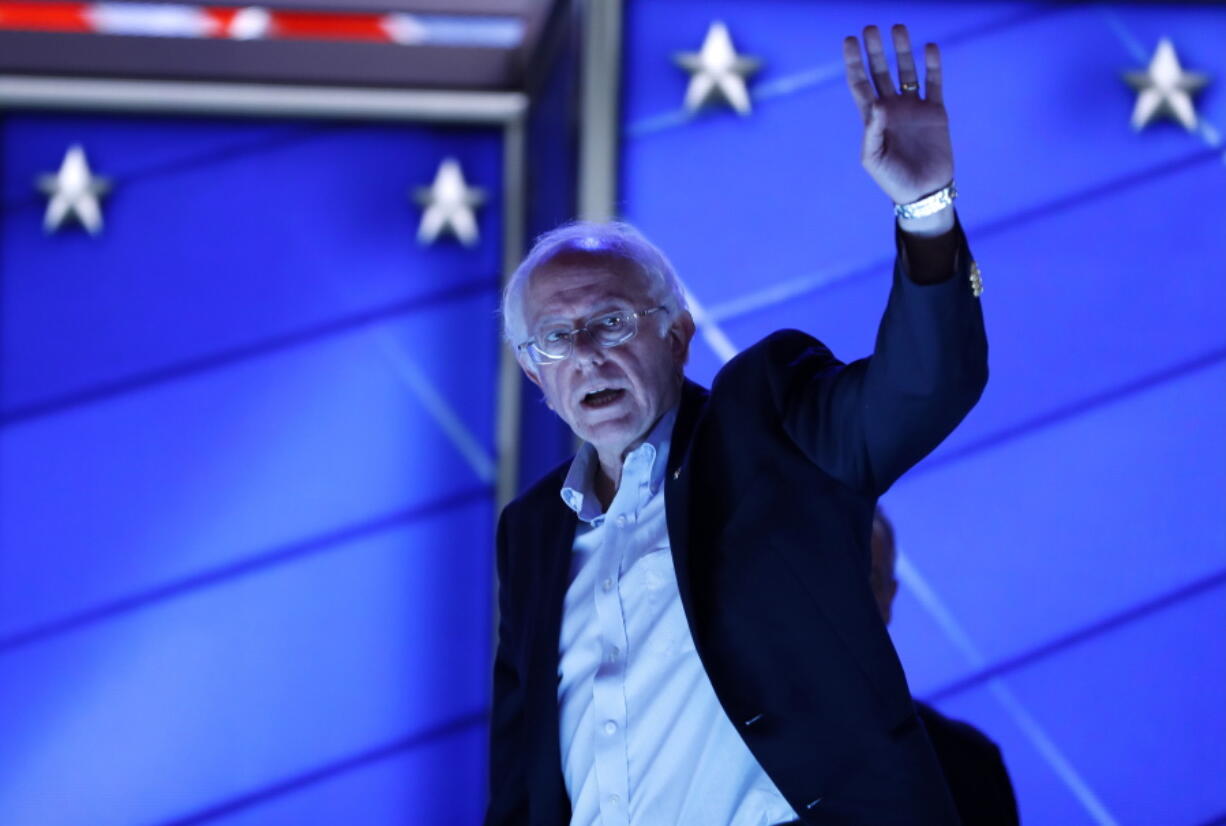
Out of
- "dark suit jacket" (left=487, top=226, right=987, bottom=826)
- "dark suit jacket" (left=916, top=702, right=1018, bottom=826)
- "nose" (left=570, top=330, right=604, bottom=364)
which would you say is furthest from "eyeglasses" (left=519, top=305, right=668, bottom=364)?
"dark suit jacket" (left=916, top=702, right=1018, bottom=826)

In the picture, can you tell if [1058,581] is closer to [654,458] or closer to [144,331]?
[654,458]

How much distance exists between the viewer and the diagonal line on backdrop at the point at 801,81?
270cm

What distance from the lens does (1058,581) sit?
2600 millimetres

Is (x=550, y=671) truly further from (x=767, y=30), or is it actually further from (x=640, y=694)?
(x=767, y=30)

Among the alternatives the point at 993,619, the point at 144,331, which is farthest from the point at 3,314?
the point at 993,619

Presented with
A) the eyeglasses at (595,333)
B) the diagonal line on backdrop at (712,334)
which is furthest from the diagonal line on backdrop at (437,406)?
the eyeglasses at (595,333)

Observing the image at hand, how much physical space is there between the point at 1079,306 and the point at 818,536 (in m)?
1.45

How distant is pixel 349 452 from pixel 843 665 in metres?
2.06

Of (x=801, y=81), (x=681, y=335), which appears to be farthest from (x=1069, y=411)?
(x=681, y=335)

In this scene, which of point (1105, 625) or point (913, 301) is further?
point (1105, 625)

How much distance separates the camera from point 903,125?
1227 mm

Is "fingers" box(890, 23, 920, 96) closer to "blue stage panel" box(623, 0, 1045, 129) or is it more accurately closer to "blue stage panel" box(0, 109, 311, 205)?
"blue stage panel" box(623, 0, 1045, 129)

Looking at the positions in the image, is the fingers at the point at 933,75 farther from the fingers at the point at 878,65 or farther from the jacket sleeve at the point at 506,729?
the jacket sleeve at the point at 506,729

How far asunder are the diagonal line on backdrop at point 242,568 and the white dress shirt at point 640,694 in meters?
1.70
